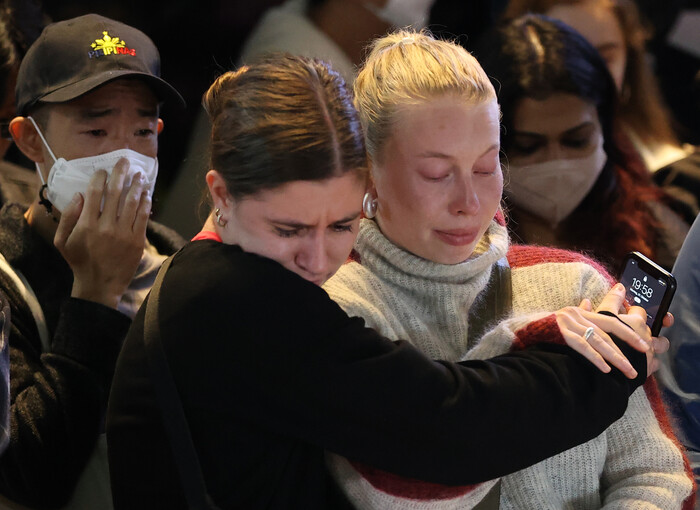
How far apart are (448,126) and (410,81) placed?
0.41 feet

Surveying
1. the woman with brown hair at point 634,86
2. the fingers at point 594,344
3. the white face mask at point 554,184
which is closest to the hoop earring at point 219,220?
the fingers at point 594,344

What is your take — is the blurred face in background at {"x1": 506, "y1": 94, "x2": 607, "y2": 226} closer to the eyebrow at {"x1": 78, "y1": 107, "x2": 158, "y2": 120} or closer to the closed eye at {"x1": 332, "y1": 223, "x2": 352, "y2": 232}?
the eyebrow at {"x1": 78, "y1": 107, "x2": 158, "y2": 120}

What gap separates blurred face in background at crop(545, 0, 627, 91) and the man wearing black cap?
5.70 feet

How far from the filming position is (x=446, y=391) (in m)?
1.36

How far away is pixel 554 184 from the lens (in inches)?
122

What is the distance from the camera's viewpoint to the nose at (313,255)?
144cm

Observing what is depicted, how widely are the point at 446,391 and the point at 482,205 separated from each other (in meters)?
0.45

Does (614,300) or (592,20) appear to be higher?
(614,300)

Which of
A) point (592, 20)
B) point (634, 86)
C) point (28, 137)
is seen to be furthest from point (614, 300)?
point (634, 86)

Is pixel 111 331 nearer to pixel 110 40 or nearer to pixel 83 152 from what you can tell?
pixel 83 152

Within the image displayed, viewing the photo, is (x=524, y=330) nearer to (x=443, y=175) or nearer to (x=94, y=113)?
(x=443, y=175)

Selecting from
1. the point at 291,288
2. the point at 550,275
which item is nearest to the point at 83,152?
the point at 291,288

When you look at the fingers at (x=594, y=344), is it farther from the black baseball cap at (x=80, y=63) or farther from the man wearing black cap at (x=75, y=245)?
the black baseball cap at (x=80, y=63)

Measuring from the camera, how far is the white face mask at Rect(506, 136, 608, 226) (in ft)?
9.98
